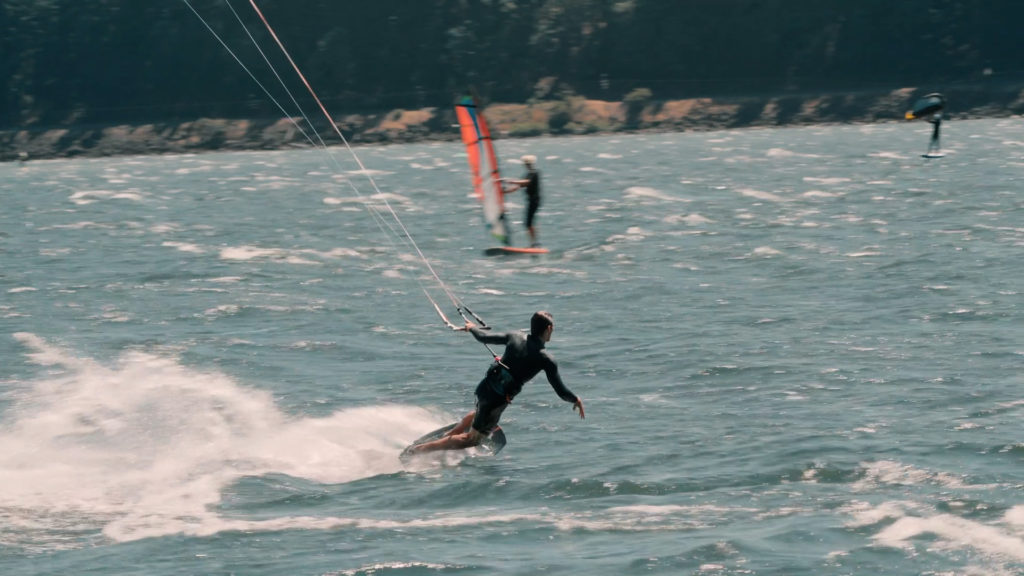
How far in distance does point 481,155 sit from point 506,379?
12495mm

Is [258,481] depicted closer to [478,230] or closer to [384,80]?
[478,230]

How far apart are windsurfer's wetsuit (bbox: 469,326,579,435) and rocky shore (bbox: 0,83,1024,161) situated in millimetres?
98527

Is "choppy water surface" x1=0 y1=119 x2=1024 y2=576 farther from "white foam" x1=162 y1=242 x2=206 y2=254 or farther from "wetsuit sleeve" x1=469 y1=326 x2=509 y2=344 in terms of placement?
"wetsuit sleeve" x1=469 y1=326 x2=509 y2=344

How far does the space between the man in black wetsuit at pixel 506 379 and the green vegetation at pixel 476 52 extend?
342ft

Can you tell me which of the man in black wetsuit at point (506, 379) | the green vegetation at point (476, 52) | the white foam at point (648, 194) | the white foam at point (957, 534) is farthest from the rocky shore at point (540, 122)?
the white foam at point (957, 534)

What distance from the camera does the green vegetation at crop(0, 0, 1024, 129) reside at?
12825 centimetres

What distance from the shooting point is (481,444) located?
17.3m

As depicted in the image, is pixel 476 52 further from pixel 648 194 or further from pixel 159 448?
pixel 159 448

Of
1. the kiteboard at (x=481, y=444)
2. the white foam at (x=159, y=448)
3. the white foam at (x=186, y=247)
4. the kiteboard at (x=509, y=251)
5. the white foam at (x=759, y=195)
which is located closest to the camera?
the white foam at (x=159, y=448)

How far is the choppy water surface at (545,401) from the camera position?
46.0 ft

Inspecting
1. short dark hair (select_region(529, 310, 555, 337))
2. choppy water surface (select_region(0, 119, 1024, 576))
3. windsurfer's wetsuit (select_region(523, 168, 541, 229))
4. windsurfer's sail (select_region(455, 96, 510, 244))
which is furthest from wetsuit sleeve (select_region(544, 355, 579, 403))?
windsurfer's wetsuit (select_region(523, 168, 541, 229))

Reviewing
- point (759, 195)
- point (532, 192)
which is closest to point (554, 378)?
point (532, 192)

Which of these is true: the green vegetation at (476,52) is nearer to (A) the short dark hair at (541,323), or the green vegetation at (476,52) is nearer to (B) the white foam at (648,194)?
(B) the white foam at (648,194)

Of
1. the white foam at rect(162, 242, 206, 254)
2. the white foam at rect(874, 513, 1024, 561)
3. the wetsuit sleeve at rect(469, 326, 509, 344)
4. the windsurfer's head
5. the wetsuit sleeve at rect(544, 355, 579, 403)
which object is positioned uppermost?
the windsurfer's head
